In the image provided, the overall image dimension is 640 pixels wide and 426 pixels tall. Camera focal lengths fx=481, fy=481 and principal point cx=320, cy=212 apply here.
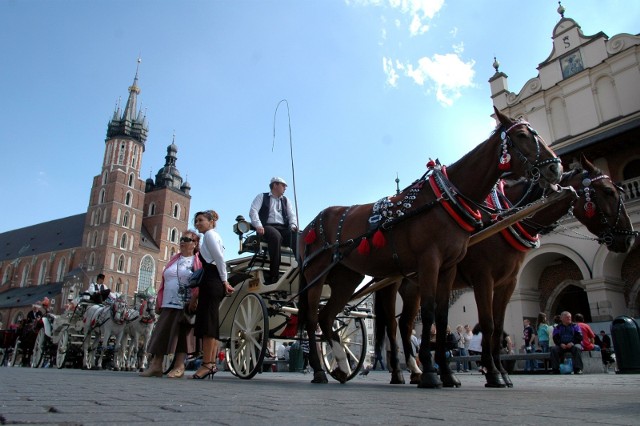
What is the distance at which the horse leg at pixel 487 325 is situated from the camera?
521 cm

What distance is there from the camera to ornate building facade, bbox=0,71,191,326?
71.2 meters

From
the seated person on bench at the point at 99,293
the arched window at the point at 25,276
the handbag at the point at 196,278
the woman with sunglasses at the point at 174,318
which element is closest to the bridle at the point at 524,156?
the handbag at the point at 196,278

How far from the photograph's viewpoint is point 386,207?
524 cm

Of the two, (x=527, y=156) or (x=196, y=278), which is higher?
(x=527, y=156)

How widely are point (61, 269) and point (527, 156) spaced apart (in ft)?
274

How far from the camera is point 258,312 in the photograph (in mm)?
5984

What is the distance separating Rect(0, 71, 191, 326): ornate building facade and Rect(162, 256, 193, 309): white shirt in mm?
68248

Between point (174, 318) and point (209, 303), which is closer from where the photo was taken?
point (209, 303)

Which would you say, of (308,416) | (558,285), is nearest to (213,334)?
(308,416)

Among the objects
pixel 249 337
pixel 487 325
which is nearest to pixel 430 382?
pixel 487 325

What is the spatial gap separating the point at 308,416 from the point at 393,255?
121 inches

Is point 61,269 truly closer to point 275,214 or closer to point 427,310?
point 275,214

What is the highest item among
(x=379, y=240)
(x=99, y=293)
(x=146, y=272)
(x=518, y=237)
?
(x=146, y=272)

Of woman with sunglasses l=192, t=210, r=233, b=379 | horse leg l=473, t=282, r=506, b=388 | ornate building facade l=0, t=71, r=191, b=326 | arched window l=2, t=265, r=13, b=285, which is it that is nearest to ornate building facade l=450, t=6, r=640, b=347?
horse leg l=473, t=282, r=506, b=388
